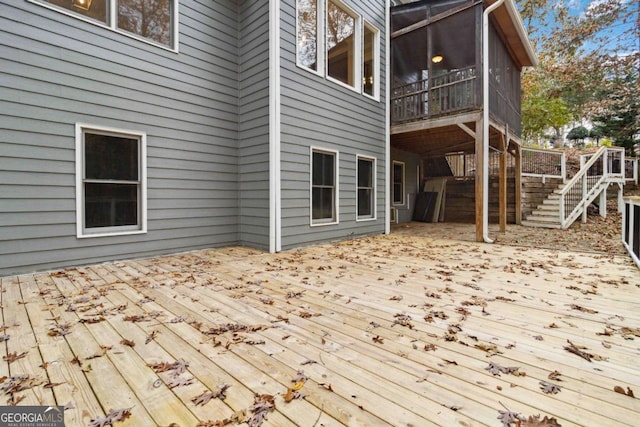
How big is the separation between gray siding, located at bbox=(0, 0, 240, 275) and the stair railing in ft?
30.2

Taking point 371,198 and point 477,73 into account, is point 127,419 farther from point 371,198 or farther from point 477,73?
point 477,73

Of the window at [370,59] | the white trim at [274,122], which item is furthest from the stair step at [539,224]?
the white trim at [274,122]

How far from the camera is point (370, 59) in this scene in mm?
7438

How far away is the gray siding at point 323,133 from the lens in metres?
5.54

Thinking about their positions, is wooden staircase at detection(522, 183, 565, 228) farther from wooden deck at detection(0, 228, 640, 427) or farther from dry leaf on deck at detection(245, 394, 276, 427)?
dry leaf on deck at detection(245, 394, 276, 427)

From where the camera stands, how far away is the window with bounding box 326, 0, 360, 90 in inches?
257

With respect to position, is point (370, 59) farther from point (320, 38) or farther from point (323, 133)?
point (323, 133)

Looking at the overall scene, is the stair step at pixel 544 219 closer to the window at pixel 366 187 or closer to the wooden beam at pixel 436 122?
the wooden beam at pixel 436 122

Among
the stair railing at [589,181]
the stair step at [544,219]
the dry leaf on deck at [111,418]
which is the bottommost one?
the dry leaf on deck at [111,418]

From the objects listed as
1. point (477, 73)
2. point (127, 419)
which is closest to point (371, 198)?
point (477, 73)

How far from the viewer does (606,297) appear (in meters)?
3.01

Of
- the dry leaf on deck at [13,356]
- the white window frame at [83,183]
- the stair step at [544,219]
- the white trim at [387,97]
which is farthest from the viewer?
the stair step at [544,219]

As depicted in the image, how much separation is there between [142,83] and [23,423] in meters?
4.64

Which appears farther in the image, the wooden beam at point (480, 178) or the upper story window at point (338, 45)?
the wooden beam at point (480, 178)
